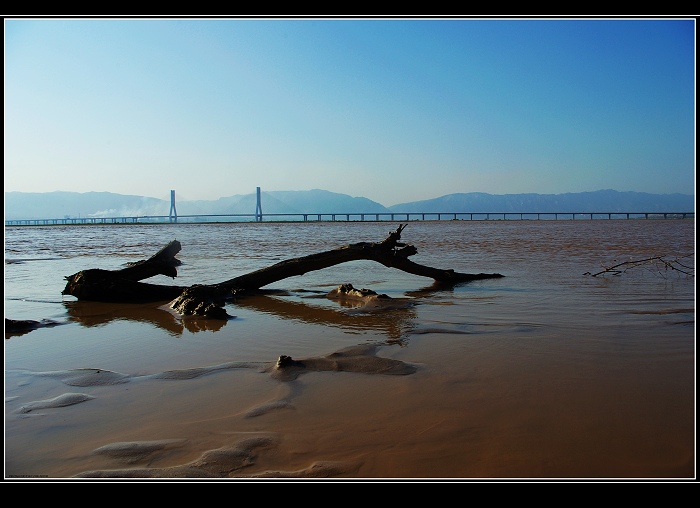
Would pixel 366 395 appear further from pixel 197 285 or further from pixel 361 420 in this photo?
pixel 197 285

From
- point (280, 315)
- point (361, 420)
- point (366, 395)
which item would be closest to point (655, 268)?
point (280, 315)

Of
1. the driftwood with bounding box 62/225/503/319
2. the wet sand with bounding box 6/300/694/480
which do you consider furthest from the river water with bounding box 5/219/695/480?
the driftwood with bounding box 62/225/503/319

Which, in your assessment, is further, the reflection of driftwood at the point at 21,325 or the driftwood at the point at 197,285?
the driftwood at the point at 197,285

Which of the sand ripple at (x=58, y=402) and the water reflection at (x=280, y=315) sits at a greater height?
the water reflection at (x=280, y=315)

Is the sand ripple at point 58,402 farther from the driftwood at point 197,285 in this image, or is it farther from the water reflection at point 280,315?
the driftwood at point 197,285

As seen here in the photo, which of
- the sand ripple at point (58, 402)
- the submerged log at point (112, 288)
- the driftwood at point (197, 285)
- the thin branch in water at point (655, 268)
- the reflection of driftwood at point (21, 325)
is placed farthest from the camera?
the thin branch in water at point (655, 268)

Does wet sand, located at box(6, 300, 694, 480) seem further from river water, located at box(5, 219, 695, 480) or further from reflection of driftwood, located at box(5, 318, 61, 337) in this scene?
reflection of driftwood, located at box(5, 318, 61, 337)

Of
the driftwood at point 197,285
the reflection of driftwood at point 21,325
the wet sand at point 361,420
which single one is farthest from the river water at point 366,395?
the driftwood at point 197,285
